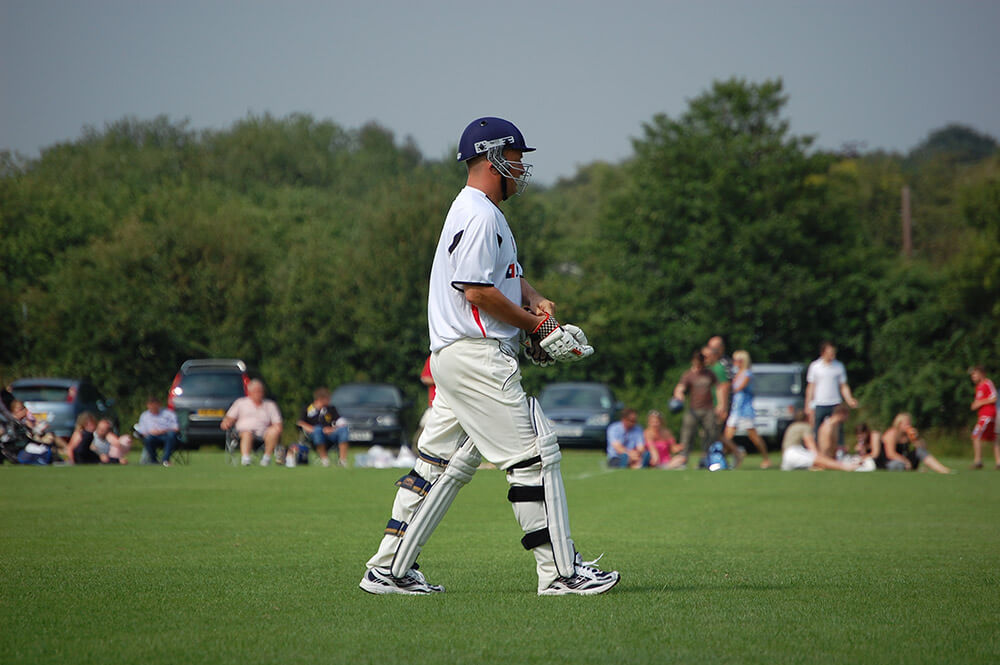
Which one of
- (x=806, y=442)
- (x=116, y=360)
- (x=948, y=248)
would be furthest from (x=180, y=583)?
(x=948, y=248)

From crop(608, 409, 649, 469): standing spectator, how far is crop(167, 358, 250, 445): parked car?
9.86 meters

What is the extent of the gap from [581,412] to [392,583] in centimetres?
2332

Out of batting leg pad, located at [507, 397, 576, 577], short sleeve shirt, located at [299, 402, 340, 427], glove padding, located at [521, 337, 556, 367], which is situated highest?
glove padding, located at [521, 337, 556, 367]

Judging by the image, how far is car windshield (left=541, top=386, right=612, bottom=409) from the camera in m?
30.0

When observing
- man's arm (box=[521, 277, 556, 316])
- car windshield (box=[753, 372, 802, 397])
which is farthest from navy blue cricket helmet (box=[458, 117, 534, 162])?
car windshield (box=[753, 372, 802, 397])

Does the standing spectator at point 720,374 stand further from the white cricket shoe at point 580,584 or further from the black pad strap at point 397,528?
the black pad strap at point 397,528

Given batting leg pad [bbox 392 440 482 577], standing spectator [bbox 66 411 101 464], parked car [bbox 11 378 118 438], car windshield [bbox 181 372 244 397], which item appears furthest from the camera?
car windshield [bbox 181 372 244 397]

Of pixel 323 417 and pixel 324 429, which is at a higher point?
pixel 323 417

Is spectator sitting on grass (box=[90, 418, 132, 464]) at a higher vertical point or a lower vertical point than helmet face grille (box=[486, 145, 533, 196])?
lower

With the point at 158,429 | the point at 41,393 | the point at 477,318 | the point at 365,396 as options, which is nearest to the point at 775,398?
the point at 365,396

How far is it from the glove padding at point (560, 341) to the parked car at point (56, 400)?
75.0 ft

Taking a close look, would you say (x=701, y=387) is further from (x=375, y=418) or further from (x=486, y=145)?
(x=486, y=145)

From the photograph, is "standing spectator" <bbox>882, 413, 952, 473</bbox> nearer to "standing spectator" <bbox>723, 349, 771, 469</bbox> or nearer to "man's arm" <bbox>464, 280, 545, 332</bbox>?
"standing spectator" <bbox>723, 349, 771, 469</bbox>

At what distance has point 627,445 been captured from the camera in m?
22.4
